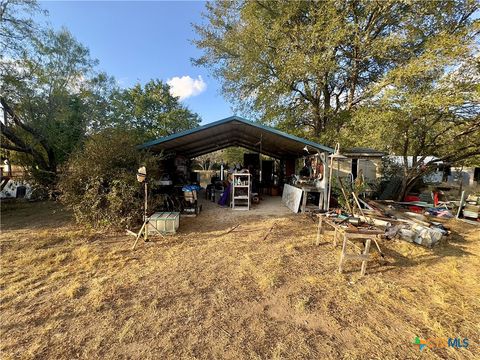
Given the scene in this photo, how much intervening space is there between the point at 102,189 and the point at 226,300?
4770 mm

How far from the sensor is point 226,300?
9.27 feet

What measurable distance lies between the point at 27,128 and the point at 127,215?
21.3 feet

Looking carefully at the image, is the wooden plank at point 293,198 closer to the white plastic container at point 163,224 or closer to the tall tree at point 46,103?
the white plastic container at point 163,224

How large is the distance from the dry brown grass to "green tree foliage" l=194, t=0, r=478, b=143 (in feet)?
25.6

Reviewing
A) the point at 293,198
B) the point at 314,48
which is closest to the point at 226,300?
the point at 293,198

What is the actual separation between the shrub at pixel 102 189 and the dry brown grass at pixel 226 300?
0.73 metres

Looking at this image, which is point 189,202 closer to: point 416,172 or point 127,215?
point 127,215

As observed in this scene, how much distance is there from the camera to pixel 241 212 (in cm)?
778

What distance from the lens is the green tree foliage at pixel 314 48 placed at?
28.3 ft

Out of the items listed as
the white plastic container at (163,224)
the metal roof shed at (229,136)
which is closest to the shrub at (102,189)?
the white plastic container at (163,224)

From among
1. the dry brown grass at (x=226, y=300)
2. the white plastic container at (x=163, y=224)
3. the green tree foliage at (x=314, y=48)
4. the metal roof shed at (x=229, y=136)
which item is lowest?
the dry brown grass at (x=226, y=300)

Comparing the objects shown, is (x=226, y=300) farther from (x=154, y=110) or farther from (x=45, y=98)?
(x=154, y=110)

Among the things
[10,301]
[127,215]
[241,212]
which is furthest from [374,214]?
[10,301]

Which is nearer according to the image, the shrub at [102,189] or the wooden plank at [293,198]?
the shrub at [102,189]
